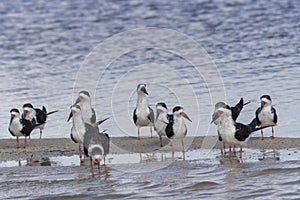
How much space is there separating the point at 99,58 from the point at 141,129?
704cm

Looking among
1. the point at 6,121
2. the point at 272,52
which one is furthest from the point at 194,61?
the point at 6,121

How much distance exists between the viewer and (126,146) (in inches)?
503

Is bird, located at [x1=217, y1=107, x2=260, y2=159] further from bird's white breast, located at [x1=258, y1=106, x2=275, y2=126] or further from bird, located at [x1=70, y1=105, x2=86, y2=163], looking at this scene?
bird, located at [x1=70, y1=105, x2=86, y2=163]

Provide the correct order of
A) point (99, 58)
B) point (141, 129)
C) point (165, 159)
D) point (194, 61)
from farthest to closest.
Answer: point (99, 58)
point (194, 61)
point (141, 129)
point (165, 159)

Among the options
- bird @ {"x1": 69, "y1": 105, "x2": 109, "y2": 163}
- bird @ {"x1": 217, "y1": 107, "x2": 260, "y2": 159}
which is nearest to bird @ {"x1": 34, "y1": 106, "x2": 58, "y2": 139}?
bird @ {"x1": 69, "y1": 105, "x2": 109, "y2": 163}

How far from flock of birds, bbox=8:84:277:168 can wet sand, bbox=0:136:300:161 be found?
0.22 meters

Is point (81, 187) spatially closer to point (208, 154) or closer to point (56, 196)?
point (56, 196)

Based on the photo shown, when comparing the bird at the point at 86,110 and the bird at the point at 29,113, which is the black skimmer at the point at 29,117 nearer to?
the bird at the point at 29,113

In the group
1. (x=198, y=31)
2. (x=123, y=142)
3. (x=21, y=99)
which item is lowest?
(x=123, y=142)

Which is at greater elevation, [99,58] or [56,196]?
[99,58]

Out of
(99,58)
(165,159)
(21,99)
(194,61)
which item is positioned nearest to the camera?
(165,159)

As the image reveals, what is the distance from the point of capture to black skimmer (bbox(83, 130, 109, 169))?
36.6 feet

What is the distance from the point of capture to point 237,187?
9.77 m

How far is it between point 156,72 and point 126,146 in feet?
19.3
